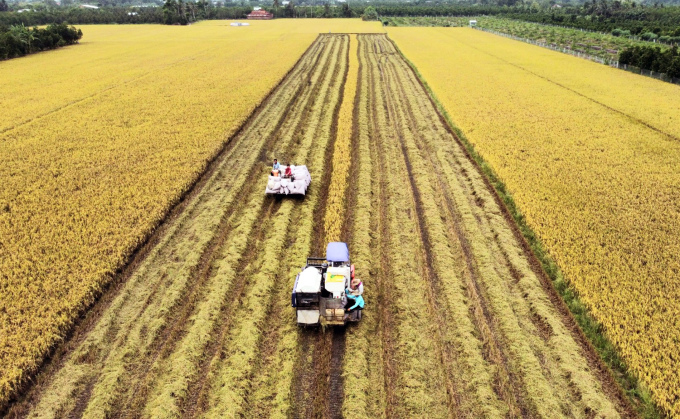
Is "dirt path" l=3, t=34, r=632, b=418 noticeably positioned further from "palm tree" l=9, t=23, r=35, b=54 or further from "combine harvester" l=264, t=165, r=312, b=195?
"palm tree" l=9, t=23, r=35, b=54

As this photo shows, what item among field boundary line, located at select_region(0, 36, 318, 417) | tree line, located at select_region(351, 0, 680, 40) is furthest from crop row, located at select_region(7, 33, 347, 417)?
tree line, located at select_region(351, 0, 680, 40)

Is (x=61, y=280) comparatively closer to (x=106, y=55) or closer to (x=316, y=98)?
(x=316, y=98)

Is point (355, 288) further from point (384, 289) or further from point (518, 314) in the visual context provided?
point (518, 314)

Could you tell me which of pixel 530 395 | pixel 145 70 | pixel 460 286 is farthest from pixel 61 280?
pixel 145 70

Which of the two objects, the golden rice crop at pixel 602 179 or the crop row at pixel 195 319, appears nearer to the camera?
the crop row at pixel 195 319

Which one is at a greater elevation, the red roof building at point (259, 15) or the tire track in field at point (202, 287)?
the red roof building at point (259, 15)

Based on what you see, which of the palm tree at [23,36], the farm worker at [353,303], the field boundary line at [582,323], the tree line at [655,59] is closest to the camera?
the field boundary line at [582,323]

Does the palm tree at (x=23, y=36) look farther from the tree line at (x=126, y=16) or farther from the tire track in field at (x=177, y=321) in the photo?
the tree line at (x=126, y=16)

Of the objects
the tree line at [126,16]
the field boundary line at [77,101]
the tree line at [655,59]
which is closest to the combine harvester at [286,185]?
the field boundary line at [77,101]

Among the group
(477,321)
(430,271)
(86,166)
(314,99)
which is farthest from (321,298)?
(314,99)
